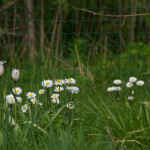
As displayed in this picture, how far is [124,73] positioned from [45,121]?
223 centimetres

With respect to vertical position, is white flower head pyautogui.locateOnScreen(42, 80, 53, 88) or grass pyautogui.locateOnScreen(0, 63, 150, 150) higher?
white flower head pyautogui.locateOnScreen(42, 80, 53, 88)

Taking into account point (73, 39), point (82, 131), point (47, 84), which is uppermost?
point (73, 39)

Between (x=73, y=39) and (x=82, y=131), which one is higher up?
(x=73, y=39)

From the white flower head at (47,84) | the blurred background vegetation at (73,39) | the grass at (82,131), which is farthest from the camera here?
the blurred background vegetation at (73,39)

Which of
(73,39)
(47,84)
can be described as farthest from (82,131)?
(73,39)

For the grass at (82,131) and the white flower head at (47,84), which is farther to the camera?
the white flower head at (47,84)

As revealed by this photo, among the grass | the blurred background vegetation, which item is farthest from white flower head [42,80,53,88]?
the blurred background vegetation

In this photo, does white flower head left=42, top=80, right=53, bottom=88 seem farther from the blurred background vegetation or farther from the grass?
the blurred background vegetation

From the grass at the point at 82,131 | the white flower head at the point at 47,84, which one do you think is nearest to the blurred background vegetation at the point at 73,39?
the white flower head at the point at 47,84

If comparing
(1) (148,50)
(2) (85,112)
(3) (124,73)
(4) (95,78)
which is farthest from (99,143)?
(1) (148,50)

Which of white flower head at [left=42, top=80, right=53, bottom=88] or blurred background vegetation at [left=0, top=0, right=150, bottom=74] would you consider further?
blurred background vegetation at [left=0, top=0, right=150, bottom=74]

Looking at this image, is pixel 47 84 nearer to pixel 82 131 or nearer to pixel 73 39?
pixel 82 131

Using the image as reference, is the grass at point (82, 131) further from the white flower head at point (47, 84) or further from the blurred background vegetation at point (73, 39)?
the blurred background vegetation at point (73, 39)

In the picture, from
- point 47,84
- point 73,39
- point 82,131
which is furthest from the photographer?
point 73,39
